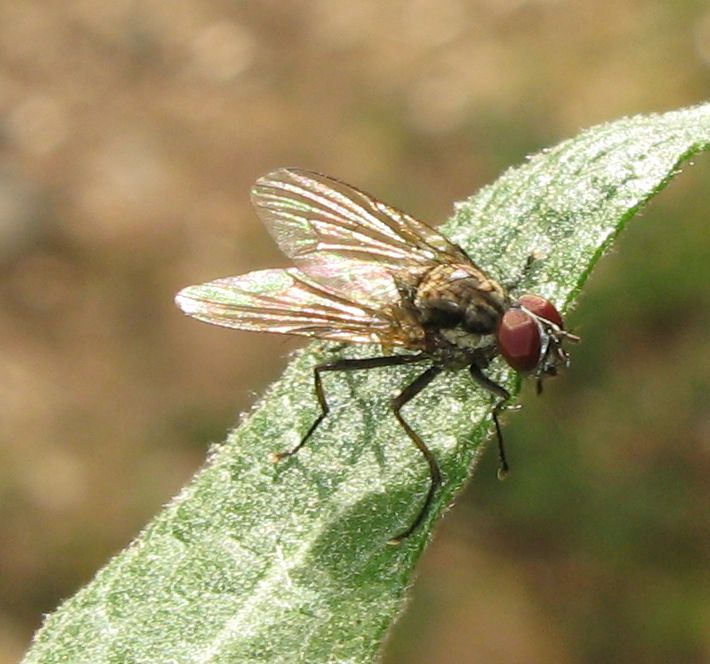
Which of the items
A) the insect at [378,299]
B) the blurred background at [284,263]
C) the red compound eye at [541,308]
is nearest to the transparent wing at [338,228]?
the insect at [378,299]

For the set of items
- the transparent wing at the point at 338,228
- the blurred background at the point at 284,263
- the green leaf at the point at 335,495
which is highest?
the blurred background at the point at 284,263

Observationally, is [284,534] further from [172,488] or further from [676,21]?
[676,21]

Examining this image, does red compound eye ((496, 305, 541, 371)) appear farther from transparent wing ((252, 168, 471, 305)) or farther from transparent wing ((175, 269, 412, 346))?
transparent wing ((252, 168, 471, 305))

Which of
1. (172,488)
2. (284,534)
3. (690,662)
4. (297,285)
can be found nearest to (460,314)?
(297,285)

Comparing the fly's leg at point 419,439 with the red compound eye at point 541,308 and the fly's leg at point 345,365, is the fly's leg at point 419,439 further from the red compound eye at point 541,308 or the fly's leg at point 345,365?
the red compound eye at point 541,308

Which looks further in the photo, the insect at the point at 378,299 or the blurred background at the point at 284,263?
the blurred background at the point at 284,263

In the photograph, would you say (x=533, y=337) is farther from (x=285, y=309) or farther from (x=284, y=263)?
(x=284, y=263)

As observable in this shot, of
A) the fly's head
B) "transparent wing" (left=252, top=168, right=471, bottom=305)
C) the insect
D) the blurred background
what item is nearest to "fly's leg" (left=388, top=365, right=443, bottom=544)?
the insect

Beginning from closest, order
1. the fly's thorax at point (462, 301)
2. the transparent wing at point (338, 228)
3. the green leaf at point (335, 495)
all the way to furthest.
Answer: the green leaf at point (335, 495) → the fly's thorax at point (462, 301) → the transparent wing at point (338, 228)

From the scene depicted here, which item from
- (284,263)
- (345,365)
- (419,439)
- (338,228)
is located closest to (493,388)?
(419,439)
